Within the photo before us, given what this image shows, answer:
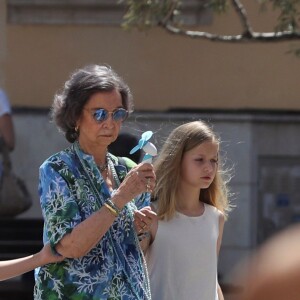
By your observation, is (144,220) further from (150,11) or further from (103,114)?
(150,11)

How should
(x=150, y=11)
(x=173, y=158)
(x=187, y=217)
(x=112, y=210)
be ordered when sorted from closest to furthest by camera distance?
(x=112, y=210) → (x=187, y=217) → (x=173, y=158) → (x=150, y=11)

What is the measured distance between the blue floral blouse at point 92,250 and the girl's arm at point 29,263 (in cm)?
3

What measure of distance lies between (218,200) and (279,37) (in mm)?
2730

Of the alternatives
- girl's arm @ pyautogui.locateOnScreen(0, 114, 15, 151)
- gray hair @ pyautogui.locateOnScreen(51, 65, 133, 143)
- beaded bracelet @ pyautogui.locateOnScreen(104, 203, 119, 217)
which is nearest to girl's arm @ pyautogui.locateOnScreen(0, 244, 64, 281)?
beaded bracelet @ pyautogui.locateOnScreen(104, 203, 119, 217)

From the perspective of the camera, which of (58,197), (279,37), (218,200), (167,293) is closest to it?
(58,197)

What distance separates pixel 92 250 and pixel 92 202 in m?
0.15

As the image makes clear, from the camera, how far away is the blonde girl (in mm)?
3635

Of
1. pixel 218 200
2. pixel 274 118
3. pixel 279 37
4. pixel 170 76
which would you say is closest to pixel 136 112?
pixel 170 76

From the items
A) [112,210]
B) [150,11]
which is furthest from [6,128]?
[112,210]

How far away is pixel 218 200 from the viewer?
401 centimetres

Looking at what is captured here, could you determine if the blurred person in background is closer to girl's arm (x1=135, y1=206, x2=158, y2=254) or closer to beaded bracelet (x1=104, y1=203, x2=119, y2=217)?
girl's arm (x1=135, y1=206, x2=158, y2=254)

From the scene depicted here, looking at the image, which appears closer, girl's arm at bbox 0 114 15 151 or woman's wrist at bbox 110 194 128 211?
woman's wrist at bbox 110 194 128 211

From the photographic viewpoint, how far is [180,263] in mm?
3637

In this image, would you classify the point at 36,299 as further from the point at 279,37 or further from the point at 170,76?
the point at 170,76
